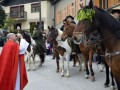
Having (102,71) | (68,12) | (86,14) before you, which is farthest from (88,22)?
(68,12)

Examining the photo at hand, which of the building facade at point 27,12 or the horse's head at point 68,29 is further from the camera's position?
the building facade at point 27,12

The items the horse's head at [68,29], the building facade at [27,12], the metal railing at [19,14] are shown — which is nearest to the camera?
the horse's head at [68,29]

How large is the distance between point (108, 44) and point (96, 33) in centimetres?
67

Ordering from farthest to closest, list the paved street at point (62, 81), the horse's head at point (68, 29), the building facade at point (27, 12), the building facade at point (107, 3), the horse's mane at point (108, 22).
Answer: the building facade at point (27, 12), the building facade at point (107, 3), the horse's head at point (68, 29), the paved street at point (62, 81), the horse's mane at point (108, 22)

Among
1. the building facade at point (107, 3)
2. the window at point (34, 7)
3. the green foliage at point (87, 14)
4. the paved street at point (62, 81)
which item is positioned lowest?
the paved street at point (62, 81)

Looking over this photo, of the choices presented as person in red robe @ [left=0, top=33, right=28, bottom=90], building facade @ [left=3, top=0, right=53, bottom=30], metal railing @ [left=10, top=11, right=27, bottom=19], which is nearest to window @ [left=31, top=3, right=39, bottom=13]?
building facade @ [left=3, top=0, right=53, bottom=30]

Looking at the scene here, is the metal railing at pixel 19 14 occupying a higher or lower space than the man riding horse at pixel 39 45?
higher

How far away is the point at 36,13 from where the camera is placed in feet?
181

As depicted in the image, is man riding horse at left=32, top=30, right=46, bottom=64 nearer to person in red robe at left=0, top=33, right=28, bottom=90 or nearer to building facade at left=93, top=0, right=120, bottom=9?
building facade at left=93, top=0, right=120, bottom=9

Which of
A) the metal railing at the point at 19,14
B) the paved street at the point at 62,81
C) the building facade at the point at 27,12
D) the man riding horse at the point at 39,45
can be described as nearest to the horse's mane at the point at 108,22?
the paved street at the point at 62,81

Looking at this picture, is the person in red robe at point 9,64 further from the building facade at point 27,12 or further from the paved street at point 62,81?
the building facade at point 27,12

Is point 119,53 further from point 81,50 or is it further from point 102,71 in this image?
point 102,71

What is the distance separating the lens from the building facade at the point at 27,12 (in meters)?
52.9

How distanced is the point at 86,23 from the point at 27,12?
5101 cm
